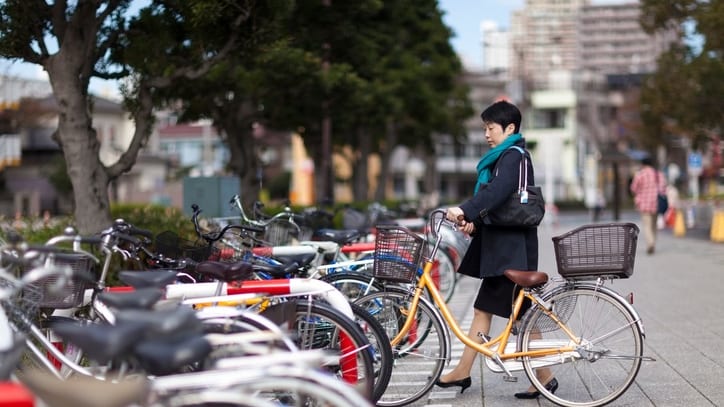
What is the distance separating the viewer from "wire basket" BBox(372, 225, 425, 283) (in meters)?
6.16

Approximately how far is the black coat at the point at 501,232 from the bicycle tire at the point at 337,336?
51.3 inches

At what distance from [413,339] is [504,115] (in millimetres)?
1442

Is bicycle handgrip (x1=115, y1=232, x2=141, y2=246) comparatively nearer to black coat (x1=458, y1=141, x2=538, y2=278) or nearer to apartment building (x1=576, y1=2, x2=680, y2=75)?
black coat (x1=458, y1=141, x2=538, y2=278)

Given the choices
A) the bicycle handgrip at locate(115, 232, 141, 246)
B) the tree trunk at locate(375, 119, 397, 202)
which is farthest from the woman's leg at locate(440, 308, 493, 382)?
the tree trunk at locate(375, 119, 397, 202)

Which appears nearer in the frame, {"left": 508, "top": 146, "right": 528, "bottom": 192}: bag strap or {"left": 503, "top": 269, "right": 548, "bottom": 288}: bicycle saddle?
{"left": 503, "top": 269, "right": 548, "bottom": 288}: bicycle saddle

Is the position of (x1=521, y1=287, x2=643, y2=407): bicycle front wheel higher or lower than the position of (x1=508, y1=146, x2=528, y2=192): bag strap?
lower

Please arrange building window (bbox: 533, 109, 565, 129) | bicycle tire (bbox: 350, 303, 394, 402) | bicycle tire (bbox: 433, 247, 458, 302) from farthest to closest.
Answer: building window (bbox: 533, 109, 565, 129) → bicycle tire (bbox: 433, 247, 458, 302) → bicycle tire (bbox: 350, 303, 394, 402)

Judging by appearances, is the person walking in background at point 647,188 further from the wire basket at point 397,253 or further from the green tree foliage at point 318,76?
the wire basket at point 397,253

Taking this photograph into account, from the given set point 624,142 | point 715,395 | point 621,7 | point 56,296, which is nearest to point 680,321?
point 715,395

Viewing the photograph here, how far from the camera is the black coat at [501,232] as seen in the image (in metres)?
6.18

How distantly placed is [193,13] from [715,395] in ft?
21.5

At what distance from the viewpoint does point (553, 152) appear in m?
93.2

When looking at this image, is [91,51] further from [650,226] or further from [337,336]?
[650,226]

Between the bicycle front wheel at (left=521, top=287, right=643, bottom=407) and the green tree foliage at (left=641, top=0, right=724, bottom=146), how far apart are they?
57.2 ft
